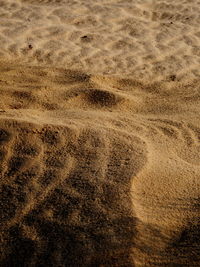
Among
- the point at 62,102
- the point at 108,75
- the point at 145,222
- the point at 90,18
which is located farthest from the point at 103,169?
the point at 90,18

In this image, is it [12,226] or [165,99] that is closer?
[12,226]

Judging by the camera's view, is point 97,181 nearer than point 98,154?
Yes

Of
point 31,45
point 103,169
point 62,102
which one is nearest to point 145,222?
point 103,169

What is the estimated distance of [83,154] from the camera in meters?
2.34

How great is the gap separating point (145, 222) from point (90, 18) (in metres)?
4.12

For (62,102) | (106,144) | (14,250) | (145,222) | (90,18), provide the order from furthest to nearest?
1. (90,18)
2. (62,102)
3. (106,144)
4. (145,222)
5. (14,250)

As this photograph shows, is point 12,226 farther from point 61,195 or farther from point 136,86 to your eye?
point 136,86

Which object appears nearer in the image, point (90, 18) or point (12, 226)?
point (12, 226)

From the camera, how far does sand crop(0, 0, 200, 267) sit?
181 cm

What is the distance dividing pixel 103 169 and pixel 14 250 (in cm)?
73

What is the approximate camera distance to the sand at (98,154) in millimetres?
1808

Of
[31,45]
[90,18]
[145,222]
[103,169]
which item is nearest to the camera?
[145,222]

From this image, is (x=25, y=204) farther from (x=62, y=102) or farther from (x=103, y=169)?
(x=62, y=102)

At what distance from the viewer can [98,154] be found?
7.69ft
